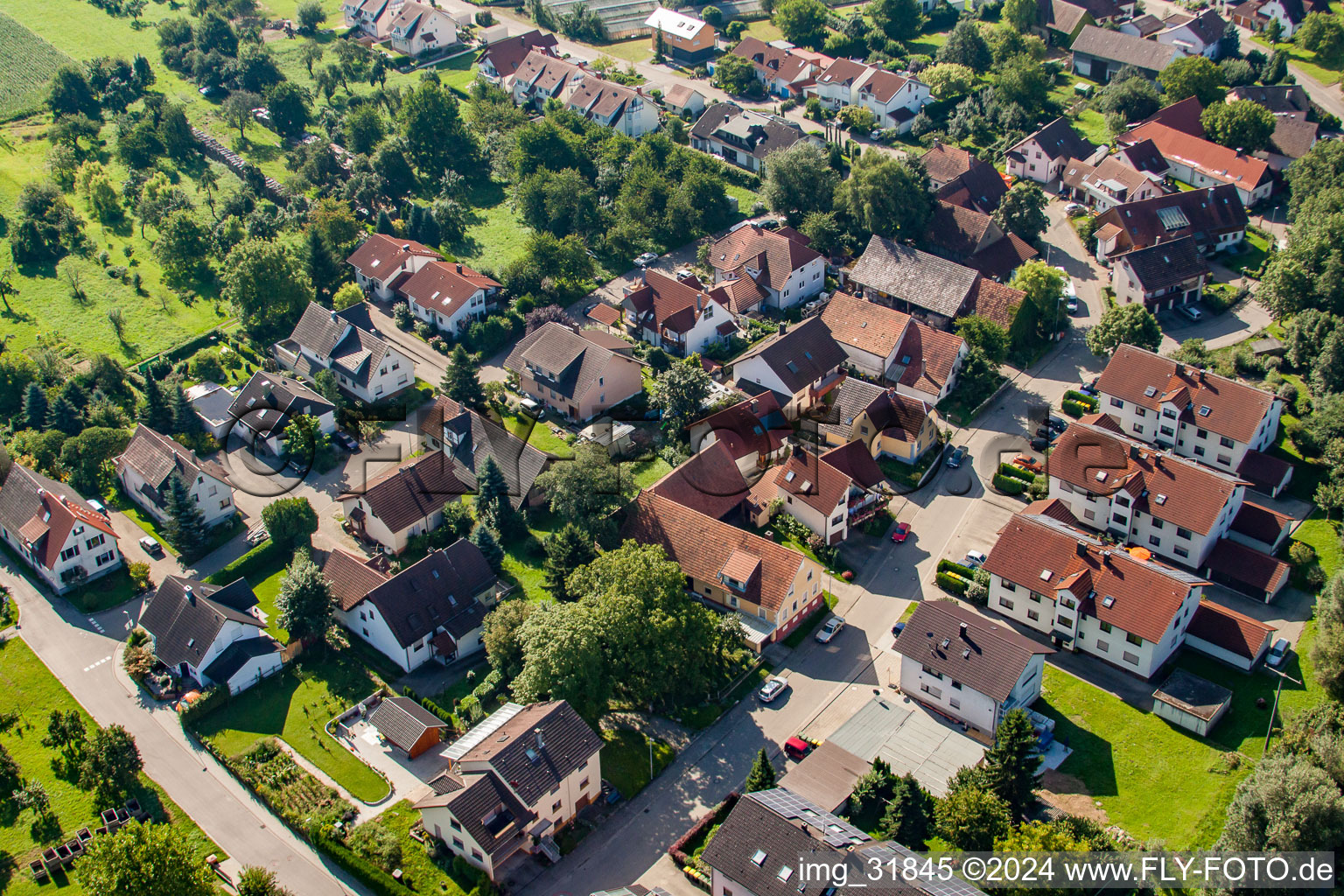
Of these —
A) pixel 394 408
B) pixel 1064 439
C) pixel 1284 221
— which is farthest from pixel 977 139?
pixel 394 408

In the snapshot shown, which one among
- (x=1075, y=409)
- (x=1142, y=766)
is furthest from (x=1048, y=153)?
(x=1142, y=766)

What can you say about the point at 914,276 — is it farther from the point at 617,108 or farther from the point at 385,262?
the point at 385,262

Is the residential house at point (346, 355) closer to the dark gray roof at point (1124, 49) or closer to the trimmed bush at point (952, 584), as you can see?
the trimmed bush at point (952, 584)

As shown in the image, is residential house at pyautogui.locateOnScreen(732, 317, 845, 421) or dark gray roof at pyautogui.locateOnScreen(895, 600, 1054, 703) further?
residential house at pyautogui.locateOnScreen(732, 317, 845, 421)

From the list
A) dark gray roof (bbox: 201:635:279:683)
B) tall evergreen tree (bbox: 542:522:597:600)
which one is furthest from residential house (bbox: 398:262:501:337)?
dark gray roof (bbox: 201:635:279:683)

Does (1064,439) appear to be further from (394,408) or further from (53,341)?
(53,341)

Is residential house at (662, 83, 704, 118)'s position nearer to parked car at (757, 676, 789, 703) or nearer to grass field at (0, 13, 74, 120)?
grass field at (0, 13, 74, 120)

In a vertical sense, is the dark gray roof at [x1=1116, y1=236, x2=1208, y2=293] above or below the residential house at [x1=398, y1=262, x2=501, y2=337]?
above
